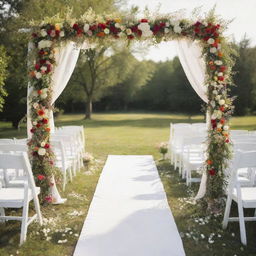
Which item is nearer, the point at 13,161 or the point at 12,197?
the point at 13,161

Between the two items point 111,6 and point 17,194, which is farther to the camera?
point 111,6

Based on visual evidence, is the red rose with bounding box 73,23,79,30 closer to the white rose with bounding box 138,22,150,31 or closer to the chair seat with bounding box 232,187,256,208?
the white rose with bounding box 138,22,150,31

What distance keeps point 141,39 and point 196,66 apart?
1167mm

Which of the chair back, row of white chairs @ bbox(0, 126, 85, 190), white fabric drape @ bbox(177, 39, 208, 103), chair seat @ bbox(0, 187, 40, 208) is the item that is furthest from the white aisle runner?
white fabric drape @ bbox(177, 39, 208, 103)

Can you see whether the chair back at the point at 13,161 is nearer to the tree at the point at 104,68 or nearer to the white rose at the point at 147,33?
the white rose at the point at 147,33

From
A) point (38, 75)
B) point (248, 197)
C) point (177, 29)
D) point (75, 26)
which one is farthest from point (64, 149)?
point (248, 197)

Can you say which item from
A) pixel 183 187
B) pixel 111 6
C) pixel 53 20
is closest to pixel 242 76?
pixel 111 6

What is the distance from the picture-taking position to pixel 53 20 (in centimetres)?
617

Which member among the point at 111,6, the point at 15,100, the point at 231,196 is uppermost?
the point at 111,6

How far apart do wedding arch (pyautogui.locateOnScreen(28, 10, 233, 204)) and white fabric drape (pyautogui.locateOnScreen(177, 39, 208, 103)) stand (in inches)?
0.8

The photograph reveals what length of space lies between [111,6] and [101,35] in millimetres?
22834

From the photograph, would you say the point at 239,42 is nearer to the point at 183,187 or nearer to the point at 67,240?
the point at 183,187

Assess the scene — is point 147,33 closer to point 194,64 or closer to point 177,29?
point 177,29

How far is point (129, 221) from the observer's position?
549cm
